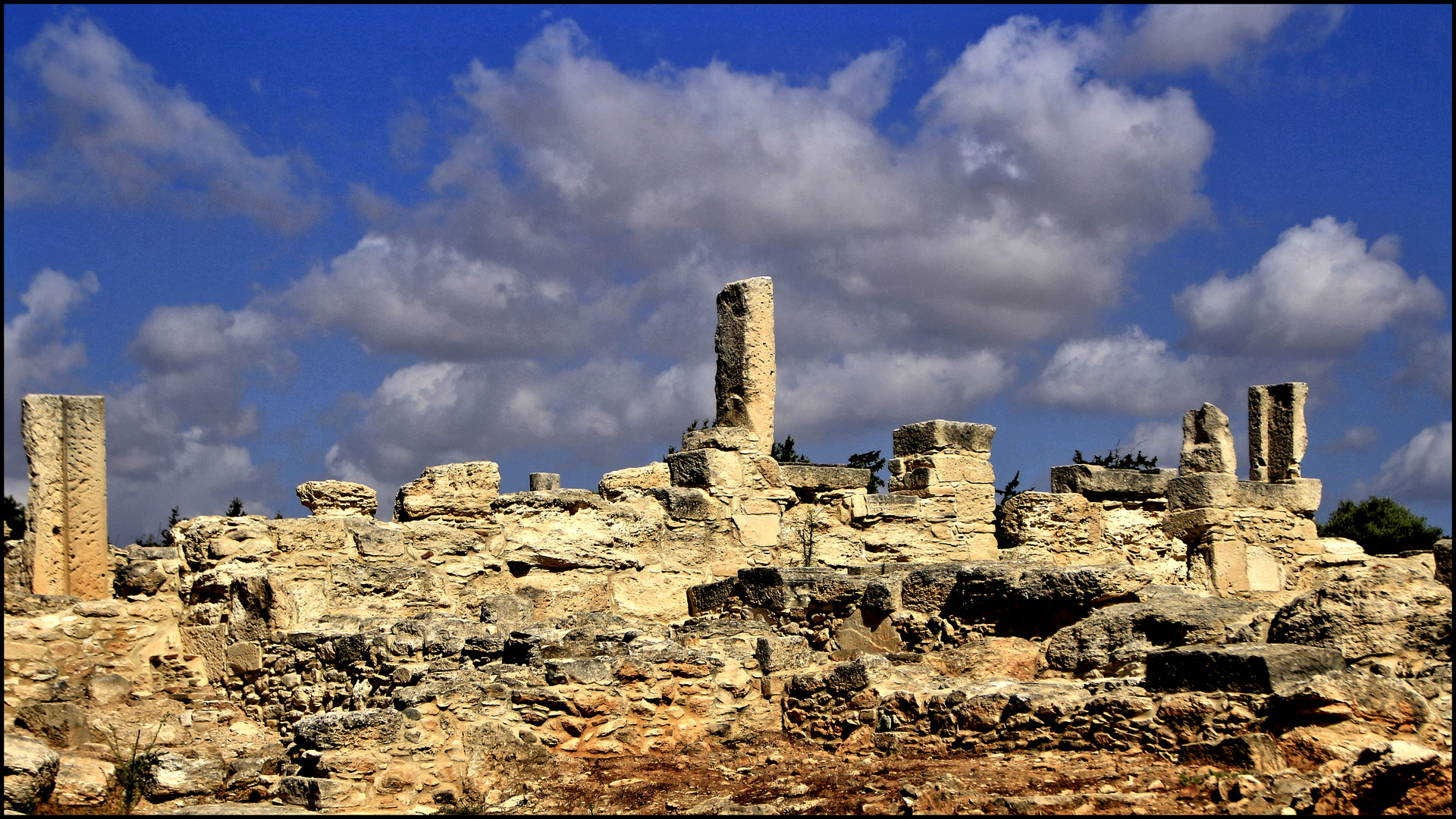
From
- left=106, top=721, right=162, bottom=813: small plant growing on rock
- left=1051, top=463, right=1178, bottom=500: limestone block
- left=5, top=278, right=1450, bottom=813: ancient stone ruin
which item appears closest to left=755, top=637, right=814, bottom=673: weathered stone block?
left=5, top=278, right=1450, bottom=813: ancient stone ruin

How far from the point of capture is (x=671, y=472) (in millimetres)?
10688

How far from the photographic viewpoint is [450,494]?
32.1ft

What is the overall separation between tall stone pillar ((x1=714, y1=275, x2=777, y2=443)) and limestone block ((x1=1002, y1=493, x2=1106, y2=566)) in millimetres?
2545

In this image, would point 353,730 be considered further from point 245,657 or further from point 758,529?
point 758,529

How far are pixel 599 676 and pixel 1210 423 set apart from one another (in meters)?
10.7

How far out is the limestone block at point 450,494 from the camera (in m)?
9.69

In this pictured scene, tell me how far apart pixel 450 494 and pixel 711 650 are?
3078mm

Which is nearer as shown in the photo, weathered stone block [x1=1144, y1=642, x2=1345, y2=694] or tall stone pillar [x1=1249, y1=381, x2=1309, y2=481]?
weathered stone block [x1=1144, y1=642, x2=1345, y2=694]

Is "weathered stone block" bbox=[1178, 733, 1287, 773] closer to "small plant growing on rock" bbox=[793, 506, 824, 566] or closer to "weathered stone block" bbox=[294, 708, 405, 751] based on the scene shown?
"weathered stone block" bbox=[294, 708, 405, 751]

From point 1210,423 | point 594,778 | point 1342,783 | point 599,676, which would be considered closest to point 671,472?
point 599,676

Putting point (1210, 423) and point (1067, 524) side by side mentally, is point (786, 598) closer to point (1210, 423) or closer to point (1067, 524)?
point (1067, 524)

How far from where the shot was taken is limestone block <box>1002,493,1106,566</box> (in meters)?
11.3

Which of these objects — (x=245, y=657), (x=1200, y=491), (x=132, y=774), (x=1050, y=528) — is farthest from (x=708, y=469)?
(x=1200, y=491)

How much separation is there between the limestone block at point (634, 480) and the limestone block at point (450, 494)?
997 millimetres
